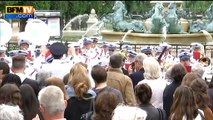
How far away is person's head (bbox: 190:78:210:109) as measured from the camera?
776 centimetres

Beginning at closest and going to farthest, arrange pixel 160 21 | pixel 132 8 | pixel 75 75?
pixel 75 75
pixel 160 21
pixel 132 8

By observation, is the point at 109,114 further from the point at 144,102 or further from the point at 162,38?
the point at 162,38

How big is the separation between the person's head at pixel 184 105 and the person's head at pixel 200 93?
1.97 feet

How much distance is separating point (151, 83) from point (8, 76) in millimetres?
2066


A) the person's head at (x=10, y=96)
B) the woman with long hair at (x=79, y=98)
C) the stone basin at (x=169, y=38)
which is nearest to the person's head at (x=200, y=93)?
the woman with long hair at (x=79, y=98)

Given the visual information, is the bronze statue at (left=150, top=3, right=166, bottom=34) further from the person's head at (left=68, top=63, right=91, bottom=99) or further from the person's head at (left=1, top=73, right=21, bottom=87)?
the person's head at (left=68, top=63, right=91, bottom=99)

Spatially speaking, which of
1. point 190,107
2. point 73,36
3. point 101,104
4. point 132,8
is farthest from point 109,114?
point 132,8

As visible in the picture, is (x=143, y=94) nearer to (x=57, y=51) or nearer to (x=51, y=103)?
(x=51, y=103)

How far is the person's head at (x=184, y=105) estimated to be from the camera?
7.09 metres

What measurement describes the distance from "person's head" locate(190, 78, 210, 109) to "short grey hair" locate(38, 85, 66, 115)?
1.89 m

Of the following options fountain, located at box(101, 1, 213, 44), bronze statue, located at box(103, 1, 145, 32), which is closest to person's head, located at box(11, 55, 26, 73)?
fountain, located at box(101, 1, 213, 44)

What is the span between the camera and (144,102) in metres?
7.76

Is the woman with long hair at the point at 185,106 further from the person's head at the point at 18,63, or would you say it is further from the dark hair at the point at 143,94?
the person's head at the point at 18,63

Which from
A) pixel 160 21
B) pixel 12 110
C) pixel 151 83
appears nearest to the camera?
pixel 12 110
